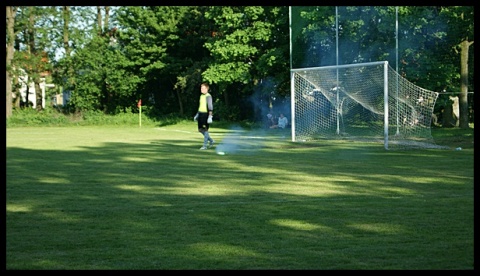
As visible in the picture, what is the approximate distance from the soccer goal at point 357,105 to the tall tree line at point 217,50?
5.11 metres

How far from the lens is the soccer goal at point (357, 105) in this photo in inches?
950

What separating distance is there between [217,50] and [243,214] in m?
34.7

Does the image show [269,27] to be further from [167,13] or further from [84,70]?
[84,70]

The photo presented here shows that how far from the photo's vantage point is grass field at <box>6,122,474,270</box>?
642 centimetres

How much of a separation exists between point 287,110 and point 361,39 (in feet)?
27.2

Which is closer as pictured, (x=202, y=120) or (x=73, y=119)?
(x=202, y=120)

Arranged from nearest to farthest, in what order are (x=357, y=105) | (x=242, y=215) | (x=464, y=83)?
(x=242, y=215) → (x=357, y=105) → (x=464, y=83)

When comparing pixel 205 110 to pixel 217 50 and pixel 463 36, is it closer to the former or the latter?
pixel 463 36

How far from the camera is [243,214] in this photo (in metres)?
8.91

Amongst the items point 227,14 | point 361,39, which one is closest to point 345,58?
point 361,39

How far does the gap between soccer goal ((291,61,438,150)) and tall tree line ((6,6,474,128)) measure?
16.8 ft

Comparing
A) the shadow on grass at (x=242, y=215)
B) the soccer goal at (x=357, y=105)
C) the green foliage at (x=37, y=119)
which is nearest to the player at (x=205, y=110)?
the shadow on grass at (x=242, y=215)

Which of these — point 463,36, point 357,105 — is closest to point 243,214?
point 357,105

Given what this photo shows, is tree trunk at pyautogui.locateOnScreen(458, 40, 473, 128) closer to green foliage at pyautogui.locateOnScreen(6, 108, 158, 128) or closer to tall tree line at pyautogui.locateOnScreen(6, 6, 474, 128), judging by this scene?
tall tree line at pyautogui.locateOnScreen(6, 6, 474, 128)
